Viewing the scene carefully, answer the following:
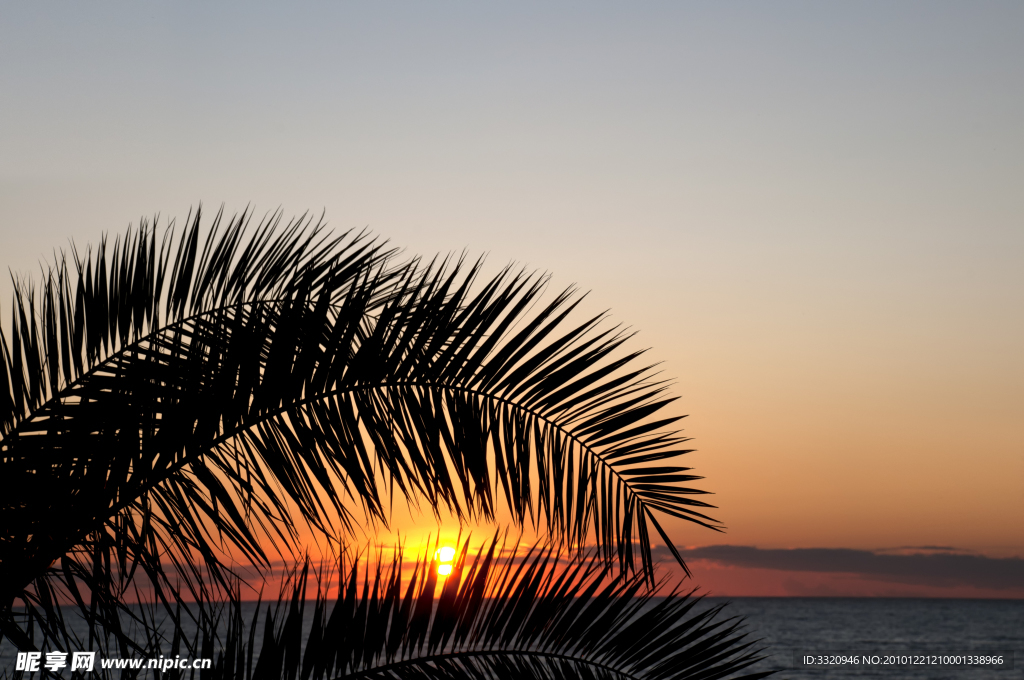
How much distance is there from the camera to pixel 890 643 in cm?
5481

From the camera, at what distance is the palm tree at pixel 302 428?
6.17 ft

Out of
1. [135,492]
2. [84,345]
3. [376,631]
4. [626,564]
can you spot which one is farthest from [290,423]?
[626,564]

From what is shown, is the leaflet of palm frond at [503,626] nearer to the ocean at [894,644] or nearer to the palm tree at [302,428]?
the palm tree at [302,428]

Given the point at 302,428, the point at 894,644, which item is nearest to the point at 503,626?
the point at 302,428

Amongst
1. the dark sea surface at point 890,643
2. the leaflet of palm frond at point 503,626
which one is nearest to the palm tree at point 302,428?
the leaflet of palm frond at point 503,626

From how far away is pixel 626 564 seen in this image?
2281mm

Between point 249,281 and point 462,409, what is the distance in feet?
2.88

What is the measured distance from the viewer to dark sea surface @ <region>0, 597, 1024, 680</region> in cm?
3847

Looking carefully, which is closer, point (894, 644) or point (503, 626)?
point (503, 626)

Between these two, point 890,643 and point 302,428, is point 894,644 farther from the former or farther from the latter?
point 302,428

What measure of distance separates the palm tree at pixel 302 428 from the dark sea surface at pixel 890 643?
26236 millimetres

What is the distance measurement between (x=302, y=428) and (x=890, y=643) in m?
62.0

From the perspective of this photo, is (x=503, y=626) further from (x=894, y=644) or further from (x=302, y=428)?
(x=894, y=644)

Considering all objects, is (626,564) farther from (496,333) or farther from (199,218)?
(199,218)
